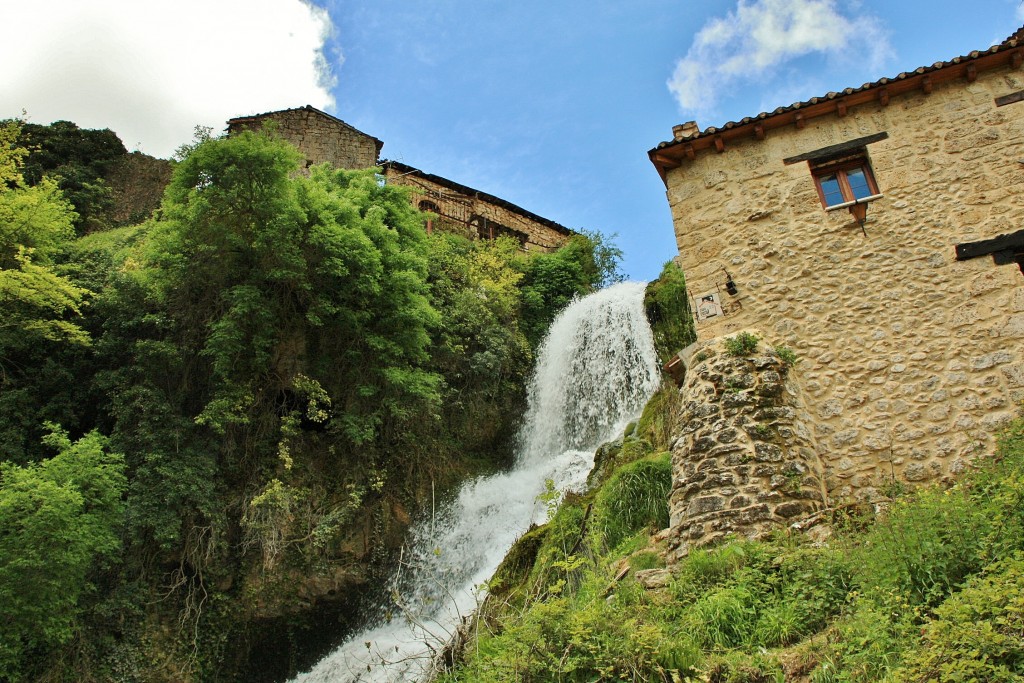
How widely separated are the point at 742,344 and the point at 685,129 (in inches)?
147

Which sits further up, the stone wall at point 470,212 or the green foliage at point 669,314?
the stone wall at point 470,212

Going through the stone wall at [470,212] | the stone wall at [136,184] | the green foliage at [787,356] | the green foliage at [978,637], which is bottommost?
the green foliage at [978,637]

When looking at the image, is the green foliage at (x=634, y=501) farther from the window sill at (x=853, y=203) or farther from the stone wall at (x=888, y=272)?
the window sill at (x=853, y=203)

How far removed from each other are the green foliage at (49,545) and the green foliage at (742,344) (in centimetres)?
895

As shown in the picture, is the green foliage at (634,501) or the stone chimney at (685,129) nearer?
the green foliage at (634,501)

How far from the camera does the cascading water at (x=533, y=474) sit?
10.9 metres

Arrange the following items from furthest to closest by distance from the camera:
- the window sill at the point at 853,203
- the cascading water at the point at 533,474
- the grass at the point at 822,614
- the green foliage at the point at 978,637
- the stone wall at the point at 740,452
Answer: the cascading water at the point at 533,474, the window sill at the point at 853,203, the stone wall at the point at 740,452, the grass at the point at 822,614, the green foliage at the point at 978,637

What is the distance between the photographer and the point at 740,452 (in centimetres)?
674

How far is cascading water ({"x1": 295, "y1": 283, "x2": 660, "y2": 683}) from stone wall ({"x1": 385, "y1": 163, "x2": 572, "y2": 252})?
7.13 m

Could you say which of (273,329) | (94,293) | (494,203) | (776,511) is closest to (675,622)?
(776,511)

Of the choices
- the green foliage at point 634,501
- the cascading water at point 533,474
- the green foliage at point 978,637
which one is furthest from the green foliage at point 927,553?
the cascading water at point 533,474

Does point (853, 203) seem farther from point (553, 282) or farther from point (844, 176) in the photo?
point (553, 282)

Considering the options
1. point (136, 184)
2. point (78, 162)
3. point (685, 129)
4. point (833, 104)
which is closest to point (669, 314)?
point (685, 129)

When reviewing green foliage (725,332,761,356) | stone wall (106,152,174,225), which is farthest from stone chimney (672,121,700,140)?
stone wall (106,152,174,225)
